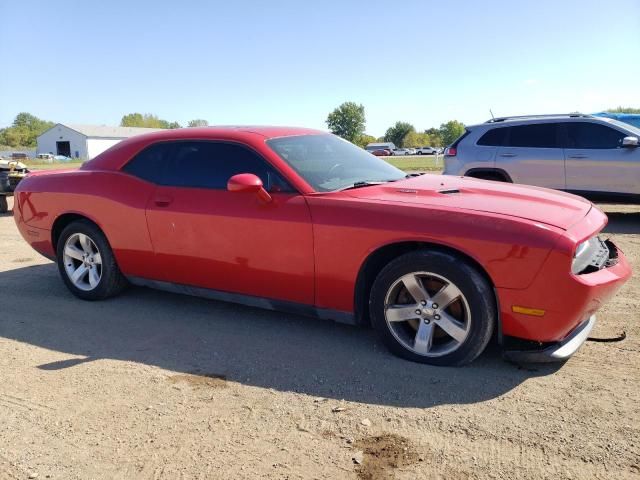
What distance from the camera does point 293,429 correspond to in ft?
9.00

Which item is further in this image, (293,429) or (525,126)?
(525,126)

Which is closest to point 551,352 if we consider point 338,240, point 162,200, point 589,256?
point 589,256

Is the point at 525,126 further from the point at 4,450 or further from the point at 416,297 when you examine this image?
the point at 4,450

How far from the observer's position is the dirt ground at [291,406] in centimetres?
245

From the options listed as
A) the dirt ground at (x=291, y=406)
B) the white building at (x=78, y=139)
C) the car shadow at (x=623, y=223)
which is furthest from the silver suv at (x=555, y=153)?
the white building at (x=78, y=139)

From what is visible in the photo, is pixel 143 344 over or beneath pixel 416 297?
beneath

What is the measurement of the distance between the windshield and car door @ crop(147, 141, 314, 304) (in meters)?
0.21

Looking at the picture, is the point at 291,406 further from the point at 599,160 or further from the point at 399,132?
the point at 399,132

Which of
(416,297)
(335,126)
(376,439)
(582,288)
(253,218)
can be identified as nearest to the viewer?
(376,439)

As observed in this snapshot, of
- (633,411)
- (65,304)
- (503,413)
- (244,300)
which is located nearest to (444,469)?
(503,413)

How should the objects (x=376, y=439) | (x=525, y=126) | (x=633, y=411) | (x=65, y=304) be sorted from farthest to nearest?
(x=525, y=126)
(x=65, y=304)
(x=633, y=411)
(x=376, y=439)

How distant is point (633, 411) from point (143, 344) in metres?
3.17

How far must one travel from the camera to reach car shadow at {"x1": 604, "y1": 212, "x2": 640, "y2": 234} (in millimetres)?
7805

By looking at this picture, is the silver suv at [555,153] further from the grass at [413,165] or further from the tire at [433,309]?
the grass at [413,165]
